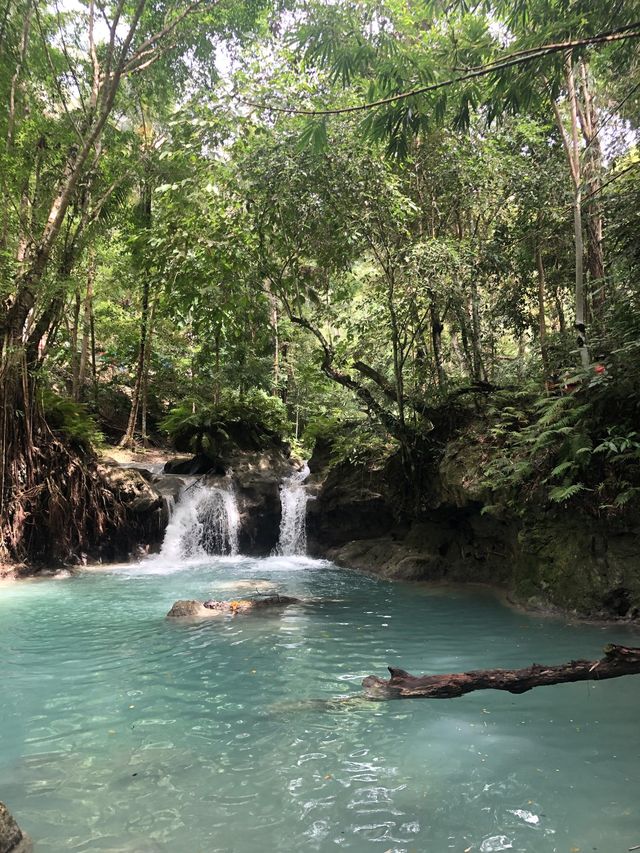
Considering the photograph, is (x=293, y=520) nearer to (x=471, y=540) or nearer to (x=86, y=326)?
(x=471, y=540)

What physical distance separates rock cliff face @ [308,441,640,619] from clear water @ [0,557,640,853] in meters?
0.65

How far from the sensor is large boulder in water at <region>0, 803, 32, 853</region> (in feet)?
8.94

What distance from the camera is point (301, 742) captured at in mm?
4082

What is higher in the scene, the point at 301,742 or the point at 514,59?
the point at 514,59

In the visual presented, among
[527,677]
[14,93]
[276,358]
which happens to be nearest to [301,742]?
[527,677]

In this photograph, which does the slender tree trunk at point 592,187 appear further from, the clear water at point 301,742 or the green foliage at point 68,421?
the green foliage at point 68,421

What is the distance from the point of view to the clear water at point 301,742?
10.1ft

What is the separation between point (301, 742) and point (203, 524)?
9.62 m

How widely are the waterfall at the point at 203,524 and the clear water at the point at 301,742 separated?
5669mm

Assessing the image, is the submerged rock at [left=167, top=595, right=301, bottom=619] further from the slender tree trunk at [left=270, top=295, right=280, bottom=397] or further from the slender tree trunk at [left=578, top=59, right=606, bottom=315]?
the slender tree trunk at [left=270, top=295, right=280, bottom=397]

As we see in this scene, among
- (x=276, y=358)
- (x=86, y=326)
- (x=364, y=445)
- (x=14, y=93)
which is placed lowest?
(x=364, y=445)

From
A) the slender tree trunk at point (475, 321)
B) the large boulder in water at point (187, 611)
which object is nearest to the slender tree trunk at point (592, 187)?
the slender tree trunk at point (475, 321)

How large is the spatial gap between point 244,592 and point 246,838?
618cm

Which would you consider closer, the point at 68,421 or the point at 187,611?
the point at 187,611
